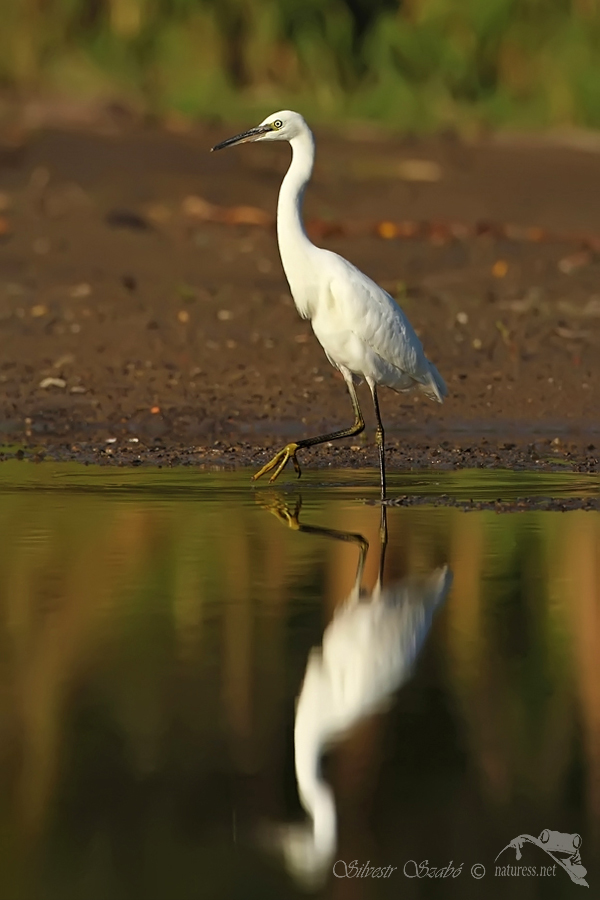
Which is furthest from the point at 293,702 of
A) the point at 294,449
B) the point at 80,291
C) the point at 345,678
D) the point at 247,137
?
the point at 80,291

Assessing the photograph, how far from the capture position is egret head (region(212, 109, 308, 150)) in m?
9.77

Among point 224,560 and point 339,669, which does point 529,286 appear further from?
point 339,669

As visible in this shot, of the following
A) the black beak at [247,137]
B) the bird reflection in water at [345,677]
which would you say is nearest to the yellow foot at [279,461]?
the black beak at [247,137]

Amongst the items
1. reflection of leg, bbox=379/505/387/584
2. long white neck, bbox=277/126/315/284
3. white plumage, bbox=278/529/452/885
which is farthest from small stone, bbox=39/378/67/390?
white plumage, bbox=278/529/452/885

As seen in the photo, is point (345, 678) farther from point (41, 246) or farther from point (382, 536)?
point (41, 246)

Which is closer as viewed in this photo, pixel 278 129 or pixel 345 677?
pixel 345 677

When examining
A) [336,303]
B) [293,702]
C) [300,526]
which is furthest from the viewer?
[336,303]

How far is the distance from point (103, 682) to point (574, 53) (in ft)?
50.0

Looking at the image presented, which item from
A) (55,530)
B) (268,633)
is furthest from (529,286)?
(268,633)

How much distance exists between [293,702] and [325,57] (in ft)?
47.9

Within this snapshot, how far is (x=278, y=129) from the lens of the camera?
9852mm

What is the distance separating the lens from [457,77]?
19.7m

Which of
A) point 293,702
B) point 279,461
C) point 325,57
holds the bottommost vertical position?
point 293,702

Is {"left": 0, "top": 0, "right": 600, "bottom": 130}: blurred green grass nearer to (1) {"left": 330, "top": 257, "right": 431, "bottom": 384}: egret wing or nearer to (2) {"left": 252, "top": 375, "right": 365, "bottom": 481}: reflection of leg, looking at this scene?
(2) {"left": 252, "top": 375, "right": 365, "bottom": 481}: reflection of leg
